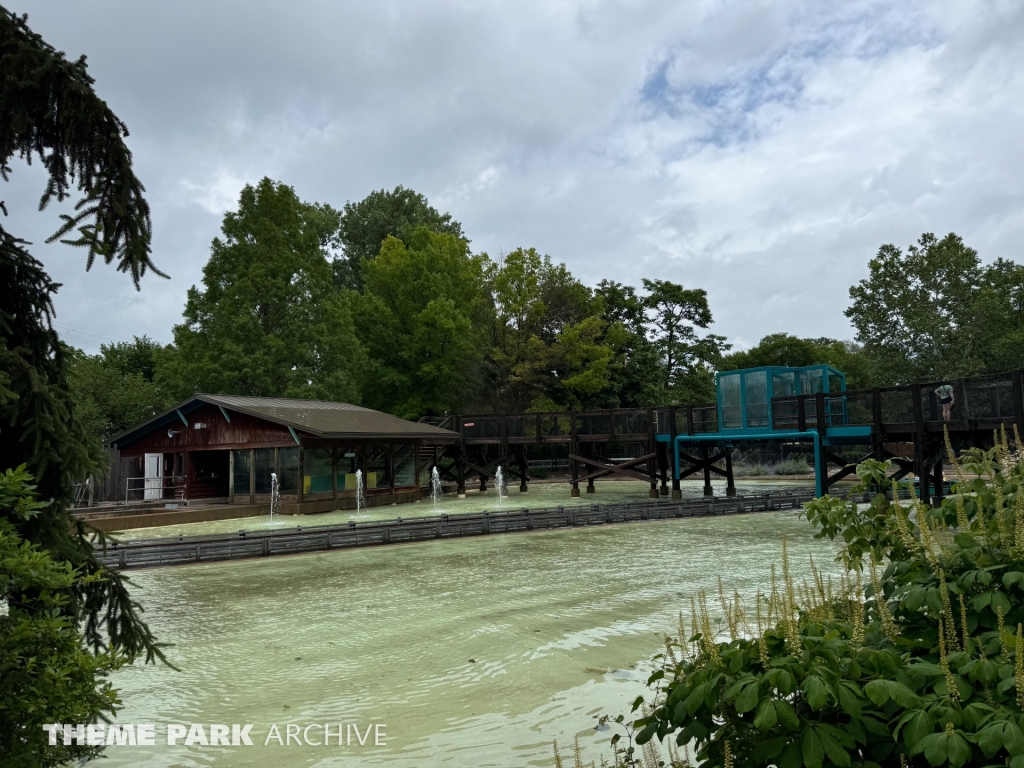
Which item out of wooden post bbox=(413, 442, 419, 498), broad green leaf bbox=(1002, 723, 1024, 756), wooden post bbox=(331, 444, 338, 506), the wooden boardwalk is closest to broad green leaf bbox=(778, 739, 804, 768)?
broad green leaf bbox=(1002, 723, 1024, 756)

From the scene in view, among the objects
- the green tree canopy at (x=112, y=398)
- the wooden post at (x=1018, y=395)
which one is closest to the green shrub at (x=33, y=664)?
the wooden post at (x=1018, y=395)

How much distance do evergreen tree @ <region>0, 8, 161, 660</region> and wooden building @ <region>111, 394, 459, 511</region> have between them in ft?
70.0

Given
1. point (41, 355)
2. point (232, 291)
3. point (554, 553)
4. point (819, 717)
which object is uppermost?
point (232, 291)

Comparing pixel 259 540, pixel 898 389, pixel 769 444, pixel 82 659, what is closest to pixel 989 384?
pixel 898 389

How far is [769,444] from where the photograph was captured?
178 ft

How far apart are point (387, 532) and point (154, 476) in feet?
53.9

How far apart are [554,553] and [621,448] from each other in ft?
107

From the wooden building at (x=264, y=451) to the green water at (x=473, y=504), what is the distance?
1.46 meters

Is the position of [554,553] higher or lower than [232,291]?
lower

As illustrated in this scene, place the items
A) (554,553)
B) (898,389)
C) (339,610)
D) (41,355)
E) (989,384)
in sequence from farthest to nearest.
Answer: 1. (898,389)
2. (989,384)
3. (554,553)
4. (339,610)
5. (41,355)

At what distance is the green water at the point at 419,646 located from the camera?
20.0 feet

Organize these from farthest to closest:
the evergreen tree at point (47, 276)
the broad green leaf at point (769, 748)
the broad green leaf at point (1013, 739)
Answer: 1. the evergreen tree at point (47, 276)
2. the broad green leaf at point (769, 748)
3. the broad green leaf at point (1013, 739)

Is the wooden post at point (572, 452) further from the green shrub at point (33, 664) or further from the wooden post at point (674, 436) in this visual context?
the green shrub at point (33, 664)

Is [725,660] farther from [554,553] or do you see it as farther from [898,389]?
[898,389]
